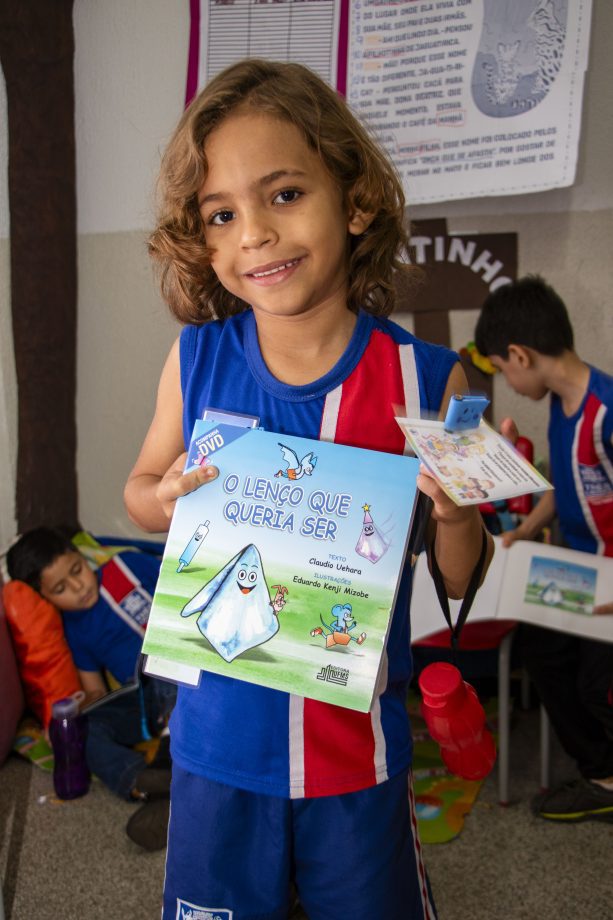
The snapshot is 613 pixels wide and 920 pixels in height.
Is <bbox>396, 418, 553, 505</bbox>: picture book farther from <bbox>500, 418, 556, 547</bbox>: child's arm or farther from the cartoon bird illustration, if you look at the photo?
<bbox>500, 418, 556, 547</bbox>: child's arm

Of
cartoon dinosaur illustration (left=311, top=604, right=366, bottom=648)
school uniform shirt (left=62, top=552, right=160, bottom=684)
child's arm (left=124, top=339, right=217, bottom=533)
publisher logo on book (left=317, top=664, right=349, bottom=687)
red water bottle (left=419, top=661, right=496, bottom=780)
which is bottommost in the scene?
school uniform shirt (left=62, top=552, right=160, bottom=684)

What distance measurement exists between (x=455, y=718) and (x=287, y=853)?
26 cm

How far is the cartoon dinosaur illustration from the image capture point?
3.21 feet

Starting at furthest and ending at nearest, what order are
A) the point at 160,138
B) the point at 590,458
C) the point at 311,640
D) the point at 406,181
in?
the point at 160,138 < the point at 406,181 < the point at 590,458 < the point at 311,640

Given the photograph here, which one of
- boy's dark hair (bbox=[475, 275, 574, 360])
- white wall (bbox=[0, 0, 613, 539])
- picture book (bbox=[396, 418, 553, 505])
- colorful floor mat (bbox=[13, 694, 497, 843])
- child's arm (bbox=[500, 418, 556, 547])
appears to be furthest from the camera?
white wall (bbox=[0, 0, 613, 539])

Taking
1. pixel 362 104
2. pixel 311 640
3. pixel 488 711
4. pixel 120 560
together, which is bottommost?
pixel 488 711

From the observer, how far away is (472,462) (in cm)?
91

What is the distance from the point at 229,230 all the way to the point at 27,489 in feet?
7.29

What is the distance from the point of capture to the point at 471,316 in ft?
9.70

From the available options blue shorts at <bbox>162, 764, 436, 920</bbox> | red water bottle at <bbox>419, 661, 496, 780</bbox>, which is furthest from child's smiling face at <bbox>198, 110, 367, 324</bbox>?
blue shorts at <bbox>162, 764, 436, 920</bbox>

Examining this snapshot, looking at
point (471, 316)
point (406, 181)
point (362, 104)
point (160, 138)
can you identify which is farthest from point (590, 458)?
point (160, 138)

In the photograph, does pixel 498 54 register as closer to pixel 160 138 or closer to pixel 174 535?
pixel 160 138

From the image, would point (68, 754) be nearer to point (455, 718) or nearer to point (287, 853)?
point (287, 853)

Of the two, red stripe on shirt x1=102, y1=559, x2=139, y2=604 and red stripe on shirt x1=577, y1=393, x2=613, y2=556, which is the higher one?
red stripe on shirt x1=577, y1=393, x2=613, y2=556
